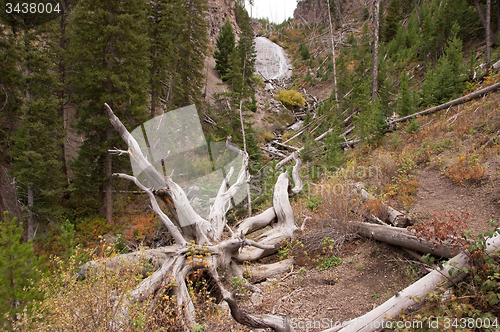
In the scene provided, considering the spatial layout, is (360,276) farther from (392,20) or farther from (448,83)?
(392,20)

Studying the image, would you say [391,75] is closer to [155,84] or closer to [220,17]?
[155,84]

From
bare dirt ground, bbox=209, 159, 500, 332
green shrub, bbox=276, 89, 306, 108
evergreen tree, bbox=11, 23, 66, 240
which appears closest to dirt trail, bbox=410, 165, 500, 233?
bare dirt ground, bbox=209, 159, 500, 332

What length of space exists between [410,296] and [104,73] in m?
13.6

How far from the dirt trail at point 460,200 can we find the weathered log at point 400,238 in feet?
3.19

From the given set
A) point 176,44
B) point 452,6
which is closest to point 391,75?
point 452,6

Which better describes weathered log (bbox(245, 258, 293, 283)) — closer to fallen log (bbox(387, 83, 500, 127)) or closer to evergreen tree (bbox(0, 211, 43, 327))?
evergreen tree (bbox(0, 211, 43, 327))

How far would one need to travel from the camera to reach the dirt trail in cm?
460

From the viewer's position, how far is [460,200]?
5.40 meters

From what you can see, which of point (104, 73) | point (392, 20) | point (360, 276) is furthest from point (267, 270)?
point (392, 20)

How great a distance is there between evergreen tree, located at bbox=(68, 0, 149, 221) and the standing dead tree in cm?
634

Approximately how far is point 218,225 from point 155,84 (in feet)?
40.9

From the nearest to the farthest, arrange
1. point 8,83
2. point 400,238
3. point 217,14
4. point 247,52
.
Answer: point 400,238
point 8,83
point 247,52
point 217,14

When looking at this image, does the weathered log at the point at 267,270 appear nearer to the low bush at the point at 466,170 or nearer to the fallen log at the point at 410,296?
the fallen log at the point at 410,296

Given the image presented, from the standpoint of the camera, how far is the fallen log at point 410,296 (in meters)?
3.06
